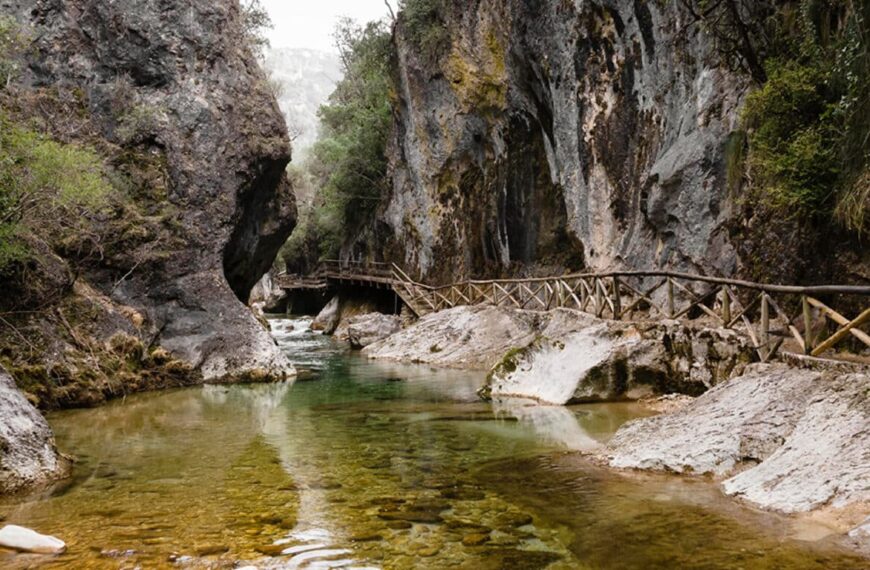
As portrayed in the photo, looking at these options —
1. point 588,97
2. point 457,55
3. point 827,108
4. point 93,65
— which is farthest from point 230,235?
point 827,108

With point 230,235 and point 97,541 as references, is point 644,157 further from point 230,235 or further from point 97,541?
point 97,541

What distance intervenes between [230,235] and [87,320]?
5.44 m

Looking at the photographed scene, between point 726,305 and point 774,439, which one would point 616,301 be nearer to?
point 726,305

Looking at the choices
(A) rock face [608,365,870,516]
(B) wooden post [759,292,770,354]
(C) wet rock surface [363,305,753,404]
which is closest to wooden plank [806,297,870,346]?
(A) rock face [608,365,870,516]

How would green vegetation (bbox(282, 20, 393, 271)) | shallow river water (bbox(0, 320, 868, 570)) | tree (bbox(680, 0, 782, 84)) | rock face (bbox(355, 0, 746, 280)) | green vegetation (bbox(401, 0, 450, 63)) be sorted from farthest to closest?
green vegetation (bbox(282, 20, 393, 271)) < green vegetation (bbox(401, 0, 450, 63)) < rock face (bbox(355, 0, 746, 280)) < tree (bbox(680, 0, 782, 84)) < shallow river water (bbox(0, 320, 868, 570))

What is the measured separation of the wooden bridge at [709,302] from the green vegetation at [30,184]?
10.3 m

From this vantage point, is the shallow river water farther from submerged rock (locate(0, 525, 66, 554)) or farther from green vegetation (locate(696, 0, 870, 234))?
green vegetation (locate(696, 0, 870, 234))

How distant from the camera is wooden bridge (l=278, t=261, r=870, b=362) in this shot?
23.1 ft

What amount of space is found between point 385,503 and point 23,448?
3858 mm

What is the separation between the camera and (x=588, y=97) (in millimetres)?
19391

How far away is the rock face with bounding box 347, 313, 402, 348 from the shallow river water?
49.4 ft

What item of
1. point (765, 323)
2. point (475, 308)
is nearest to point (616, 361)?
point (765, 323)

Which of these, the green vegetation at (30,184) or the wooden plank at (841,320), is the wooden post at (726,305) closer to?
the wooden plank at (841,320)

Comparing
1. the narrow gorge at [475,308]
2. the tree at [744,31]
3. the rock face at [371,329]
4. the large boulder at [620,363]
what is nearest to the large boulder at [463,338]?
the narrow gorge at [475,308]
